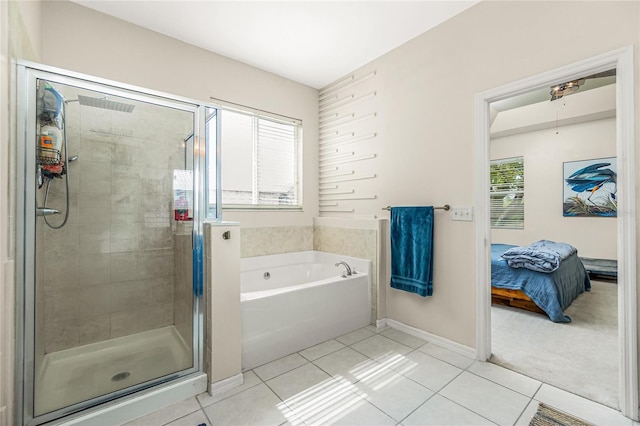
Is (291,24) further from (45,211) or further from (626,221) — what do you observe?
(626,221)

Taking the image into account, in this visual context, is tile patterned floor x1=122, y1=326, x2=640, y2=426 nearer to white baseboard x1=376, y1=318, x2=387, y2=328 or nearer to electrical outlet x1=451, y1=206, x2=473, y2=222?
white baseboard x1=376, y1=318, x2=387, y2=328

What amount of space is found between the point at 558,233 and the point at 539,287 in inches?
88.4

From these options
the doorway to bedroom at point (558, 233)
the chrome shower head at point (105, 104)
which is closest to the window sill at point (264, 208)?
the chrome shower head at point (105, 104)

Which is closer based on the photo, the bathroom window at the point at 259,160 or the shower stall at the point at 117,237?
the shower stall at the point at 117,237

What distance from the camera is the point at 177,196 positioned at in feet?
6.45

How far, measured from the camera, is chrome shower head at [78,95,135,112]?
5.75ft

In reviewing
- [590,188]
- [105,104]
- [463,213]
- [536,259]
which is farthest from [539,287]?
[105,104]

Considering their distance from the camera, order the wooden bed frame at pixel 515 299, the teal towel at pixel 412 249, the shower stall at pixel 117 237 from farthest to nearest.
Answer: the wooden bed frame at pixel 515 299, the teal towel at pixel 412 249, the shower stall at pixel 117 237

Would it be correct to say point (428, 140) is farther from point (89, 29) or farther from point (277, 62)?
point (89, 29)

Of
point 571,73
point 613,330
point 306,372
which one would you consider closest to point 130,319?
point 306,372

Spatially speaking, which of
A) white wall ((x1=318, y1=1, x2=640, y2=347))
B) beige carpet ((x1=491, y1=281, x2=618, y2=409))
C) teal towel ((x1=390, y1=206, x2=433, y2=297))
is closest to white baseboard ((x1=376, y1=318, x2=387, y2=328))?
white wall ((x1=318, y1=1, x2=640, y2=347))

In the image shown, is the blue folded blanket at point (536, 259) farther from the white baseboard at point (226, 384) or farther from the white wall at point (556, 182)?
the white baseboard at point (226, 384)

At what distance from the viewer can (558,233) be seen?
449 cm

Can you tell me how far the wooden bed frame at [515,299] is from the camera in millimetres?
3094
